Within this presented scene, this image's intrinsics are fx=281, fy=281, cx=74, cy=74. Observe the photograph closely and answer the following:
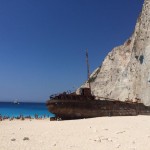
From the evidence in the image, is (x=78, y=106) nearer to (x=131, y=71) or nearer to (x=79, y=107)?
(x=79, y=107)

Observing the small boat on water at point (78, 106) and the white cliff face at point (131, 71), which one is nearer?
the small boat on water at point (78, 106)

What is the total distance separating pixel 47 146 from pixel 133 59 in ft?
203

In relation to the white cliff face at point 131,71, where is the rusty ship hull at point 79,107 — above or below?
below

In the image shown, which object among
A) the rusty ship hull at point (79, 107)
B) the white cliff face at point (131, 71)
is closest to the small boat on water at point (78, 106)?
the rusty ship hull at point (79, 107)

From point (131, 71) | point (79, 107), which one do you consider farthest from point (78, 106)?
point (131, 71)

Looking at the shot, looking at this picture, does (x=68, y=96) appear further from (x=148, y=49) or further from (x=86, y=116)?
(x=148, y=49)

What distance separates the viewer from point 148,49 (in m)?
61.8

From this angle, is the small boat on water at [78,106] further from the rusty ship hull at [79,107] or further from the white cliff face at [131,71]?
the white cliff face at [131,71]

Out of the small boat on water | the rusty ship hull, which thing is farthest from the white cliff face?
the small boat on water

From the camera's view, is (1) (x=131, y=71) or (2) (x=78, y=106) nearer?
(2) (x=78, y=106)

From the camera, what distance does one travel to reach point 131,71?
72438mm

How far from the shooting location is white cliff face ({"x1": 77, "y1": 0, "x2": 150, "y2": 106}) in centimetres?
6178

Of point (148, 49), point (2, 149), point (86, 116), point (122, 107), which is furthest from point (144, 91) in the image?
point (2, 149)

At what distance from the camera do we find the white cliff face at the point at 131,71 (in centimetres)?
6178
